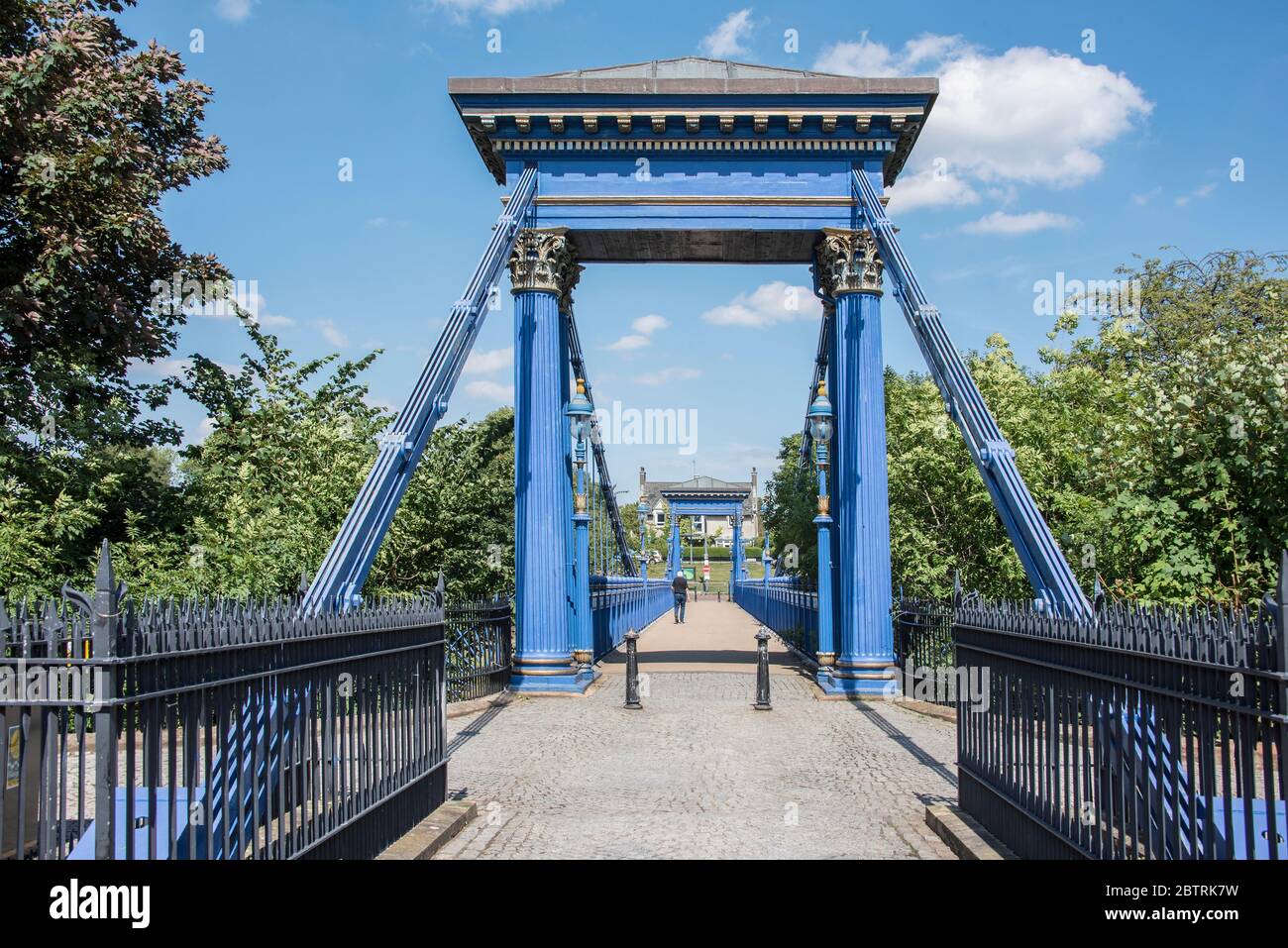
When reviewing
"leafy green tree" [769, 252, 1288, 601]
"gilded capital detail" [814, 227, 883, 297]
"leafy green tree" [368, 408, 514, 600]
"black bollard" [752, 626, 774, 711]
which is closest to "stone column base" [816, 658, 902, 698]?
"black bollard" [752, 626, 774, 711]

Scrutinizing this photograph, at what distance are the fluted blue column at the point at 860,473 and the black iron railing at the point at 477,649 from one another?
193 inches

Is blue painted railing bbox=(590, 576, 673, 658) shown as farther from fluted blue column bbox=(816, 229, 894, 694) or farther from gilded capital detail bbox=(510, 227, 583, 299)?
gilded capital detail bbox=(510, 227, 583, 299)

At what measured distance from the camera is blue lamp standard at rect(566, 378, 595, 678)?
674 inches

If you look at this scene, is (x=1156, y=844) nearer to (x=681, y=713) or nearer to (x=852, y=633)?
(x=681, y=713)

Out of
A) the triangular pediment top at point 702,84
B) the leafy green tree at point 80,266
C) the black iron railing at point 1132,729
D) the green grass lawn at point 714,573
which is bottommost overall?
the green grass lawn at point 714,573

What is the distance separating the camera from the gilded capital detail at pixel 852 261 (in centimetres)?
1592

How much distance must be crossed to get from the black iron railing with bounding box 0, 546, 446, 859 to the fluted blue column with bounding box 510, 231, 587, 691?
8126 millimetres

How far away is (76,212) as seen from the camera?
45.9 feet

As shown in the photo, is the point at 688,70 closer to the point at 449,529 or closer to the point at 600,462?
the point at 449,529

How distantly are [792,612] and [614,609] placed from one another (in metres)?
4.58

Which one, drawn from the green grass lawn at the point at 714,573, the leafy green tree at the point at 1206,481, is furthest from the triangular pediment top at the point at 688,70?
the green grass lawn at the point at 714,573

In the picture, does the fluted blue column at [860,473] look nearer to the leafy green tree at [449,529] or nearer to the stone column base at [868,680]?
the stone column base at [868,680]

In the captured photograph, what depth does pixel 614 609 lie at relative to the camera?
970 inches
